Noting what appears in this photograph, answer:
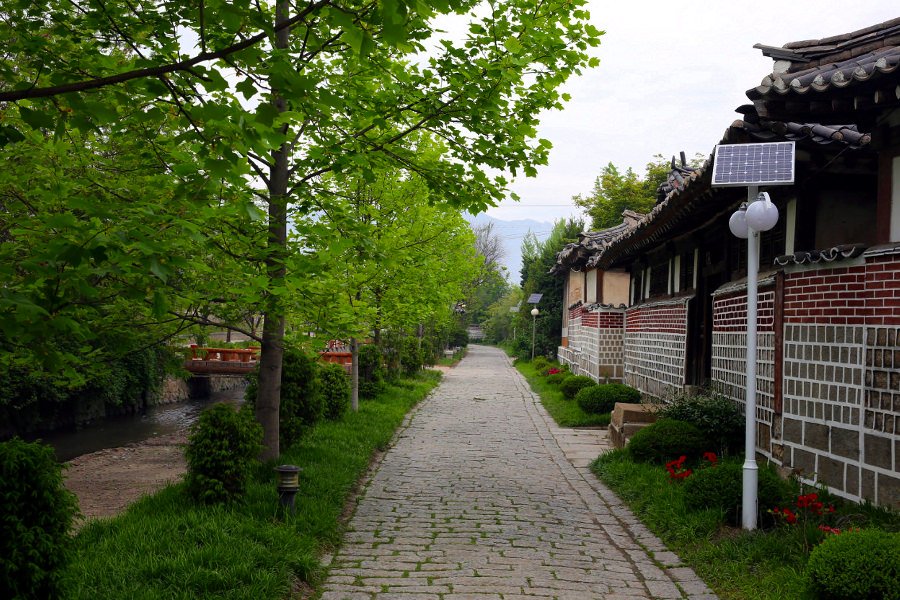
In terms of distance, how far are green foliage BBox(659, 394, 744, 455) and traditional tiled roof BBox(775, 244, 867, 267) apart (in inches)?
94.8

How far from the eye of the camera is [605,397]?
49.0ft

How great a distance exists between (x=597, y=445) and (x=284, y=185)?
6893mm

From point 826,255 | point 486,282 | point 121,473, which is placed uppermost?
point 486,282

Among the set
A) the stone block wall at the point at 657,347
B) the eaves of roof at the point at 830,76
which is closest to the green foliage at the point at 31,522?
the eaves of roof at the point at 830,76

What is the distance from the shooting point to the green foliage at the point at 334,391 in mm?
12750

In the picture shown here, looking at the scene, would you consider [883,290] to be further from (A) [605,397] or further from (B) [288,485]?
(A) [605,397]

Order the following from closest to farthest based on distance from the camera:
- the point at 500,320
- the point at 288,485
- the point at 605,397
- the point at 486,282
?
1. the point at 288,485
2. the point at 605,397
3. the point at 486,282
4. the point at 500,320

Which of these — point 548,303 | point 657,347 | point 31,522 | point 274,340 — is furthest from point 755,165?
point 548,303

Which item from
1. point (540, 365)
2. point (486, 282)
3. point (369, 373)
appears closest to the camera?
point (369, 373)

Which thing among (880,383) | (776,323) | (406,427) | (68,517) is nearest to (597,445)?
(406,427)

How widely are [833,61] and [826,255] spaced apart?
5.53 ft

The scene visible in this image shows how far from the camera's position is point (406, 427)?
14336mm

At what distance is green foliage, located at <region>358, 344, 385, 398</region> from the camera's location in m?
17.3

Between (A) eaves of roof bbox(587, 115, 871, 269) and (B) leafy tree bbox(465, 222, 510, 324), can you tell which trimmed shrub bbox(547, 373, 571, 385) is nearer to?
(A) eaves of roof bbox(587, 115, 871, 269)
